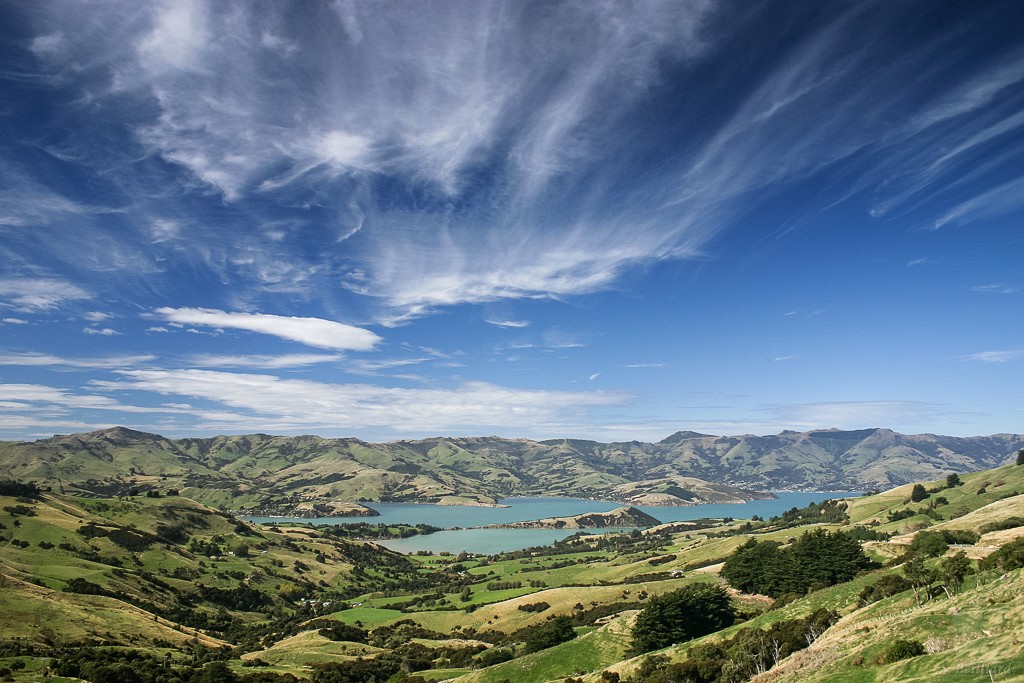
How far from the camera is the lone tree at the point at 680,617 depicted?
255 ft

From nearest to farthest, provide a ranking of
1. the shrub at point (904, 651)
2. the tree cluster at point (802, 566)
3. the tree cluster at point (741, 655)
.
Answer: the shrub at point (904, 651), the tree cluster at point (741, 655), the tree cluster at point (802, 566)

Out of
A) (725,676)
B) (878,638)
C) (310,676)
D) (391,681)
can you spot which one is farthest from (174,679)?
(878,638)

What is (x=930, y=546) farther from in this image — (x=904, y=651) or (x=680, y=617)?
(x=904, y=651)

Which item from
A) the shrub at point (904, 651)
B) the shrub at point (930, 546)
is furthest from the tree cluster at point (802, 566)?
the shrub at point (904, 651)

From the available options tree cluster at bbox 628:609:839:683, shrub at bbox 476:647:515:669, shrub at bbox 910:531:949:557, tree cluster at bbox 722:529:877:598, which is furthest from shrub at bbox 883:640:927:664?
shrub at bbox 476:647:515:669

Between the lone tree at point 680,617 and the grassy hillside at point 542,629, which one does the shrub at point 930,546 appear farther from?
the lone tree at point 680,617

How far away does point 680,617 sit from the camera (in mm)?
80938

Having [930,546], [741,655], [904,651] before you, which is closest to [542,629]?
[741,655]

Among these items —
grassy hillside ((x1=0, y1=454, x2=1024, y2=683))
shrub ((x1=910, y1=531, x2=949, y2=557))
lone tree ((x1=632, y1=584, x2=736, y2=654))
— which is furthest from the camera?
lone tree ((x1=632, y1=584, x2=736, y2=654))

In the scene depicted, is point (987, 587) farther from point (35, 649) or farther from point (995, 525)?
point (35, 649)

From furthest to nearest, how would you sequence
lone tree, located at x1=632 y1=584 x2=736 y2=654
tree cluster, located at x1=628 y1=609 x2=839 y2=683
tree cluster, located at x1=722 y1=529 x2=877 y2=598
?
1. tree cluster, located at x1=722 y1=529 x2=877 y2=598
2. lone tree, located at x1=632 y1=584 x2=736 y2=654
3. tree cluster, located at x1=628 y1=609 x2=839 y2=683

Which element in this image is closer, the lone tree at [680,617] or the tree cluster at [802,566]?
the lone tree at [680,617]

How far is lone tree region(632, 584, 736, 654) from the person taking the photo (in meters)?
77.9

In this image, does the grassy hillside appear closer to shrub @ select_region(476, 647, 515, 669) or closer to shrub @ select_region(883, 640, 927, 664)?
shrub @ select_region(476, 647, 515, 669)
